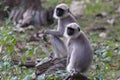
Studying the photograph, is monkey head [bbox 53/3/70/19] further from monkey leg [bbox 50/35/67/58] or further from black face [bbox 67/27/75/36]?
black face [bbox 67/27/75/36]

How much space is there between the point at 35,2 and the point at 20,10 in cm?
43

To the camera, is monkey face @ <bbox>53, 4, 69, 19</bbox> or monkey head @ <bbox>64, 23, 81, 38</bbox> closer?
monkey head @ <bbox>64, 23, 81, 38</bbox>


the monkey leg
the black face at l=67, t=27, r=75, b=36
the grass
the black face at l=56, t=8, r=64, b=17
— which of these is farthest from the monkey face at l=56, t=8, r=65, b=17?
the black face at l=67, t=27, r=75, b=36

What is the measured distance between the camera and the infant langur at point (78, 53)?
22.5 ft

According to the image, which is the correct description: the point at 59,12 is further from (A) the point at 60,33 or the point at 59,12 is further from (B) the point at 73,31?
(B) the point at 73,31

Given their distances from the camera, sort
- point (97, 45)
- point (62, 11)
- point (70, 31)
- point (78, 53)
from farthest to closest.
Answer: point (97, 45) < point (62, 11) < point (70, 31) < point (78, 53)

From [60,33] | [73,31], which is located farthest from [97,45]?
[73,31]

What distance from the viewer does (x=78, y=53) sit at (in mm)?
6887

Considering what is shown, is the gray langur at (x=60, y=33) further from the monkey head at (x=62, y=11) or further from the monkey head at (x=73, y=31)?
the monkey head at (x=73, y=31)

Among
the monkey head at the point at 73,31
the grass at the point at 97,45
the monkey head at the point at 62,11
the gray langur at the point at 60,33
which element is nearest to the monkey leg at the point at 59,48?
the gray langur at the point at 60,33

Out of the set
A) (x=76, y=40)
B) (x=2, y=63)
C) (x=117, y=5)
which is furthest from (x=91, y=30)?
(x=2, y=63)

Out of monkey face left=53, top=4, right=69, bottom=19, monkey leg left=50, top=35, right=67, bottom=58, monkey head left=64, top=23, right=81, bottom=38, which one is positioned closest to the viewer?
monkey head left=64, top=23, right=81, bottom=38

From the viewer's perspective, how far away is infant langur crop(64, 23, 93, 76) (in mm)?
6852

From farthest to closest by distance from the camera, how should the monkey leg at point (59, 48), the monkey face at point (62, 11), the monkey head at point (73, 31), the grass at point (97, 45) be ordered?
the monkey face at point (62, 11) → the monkey leg at point (59, 48) → the monkey head at point (73, 31) → the grass at point (97, 45)
